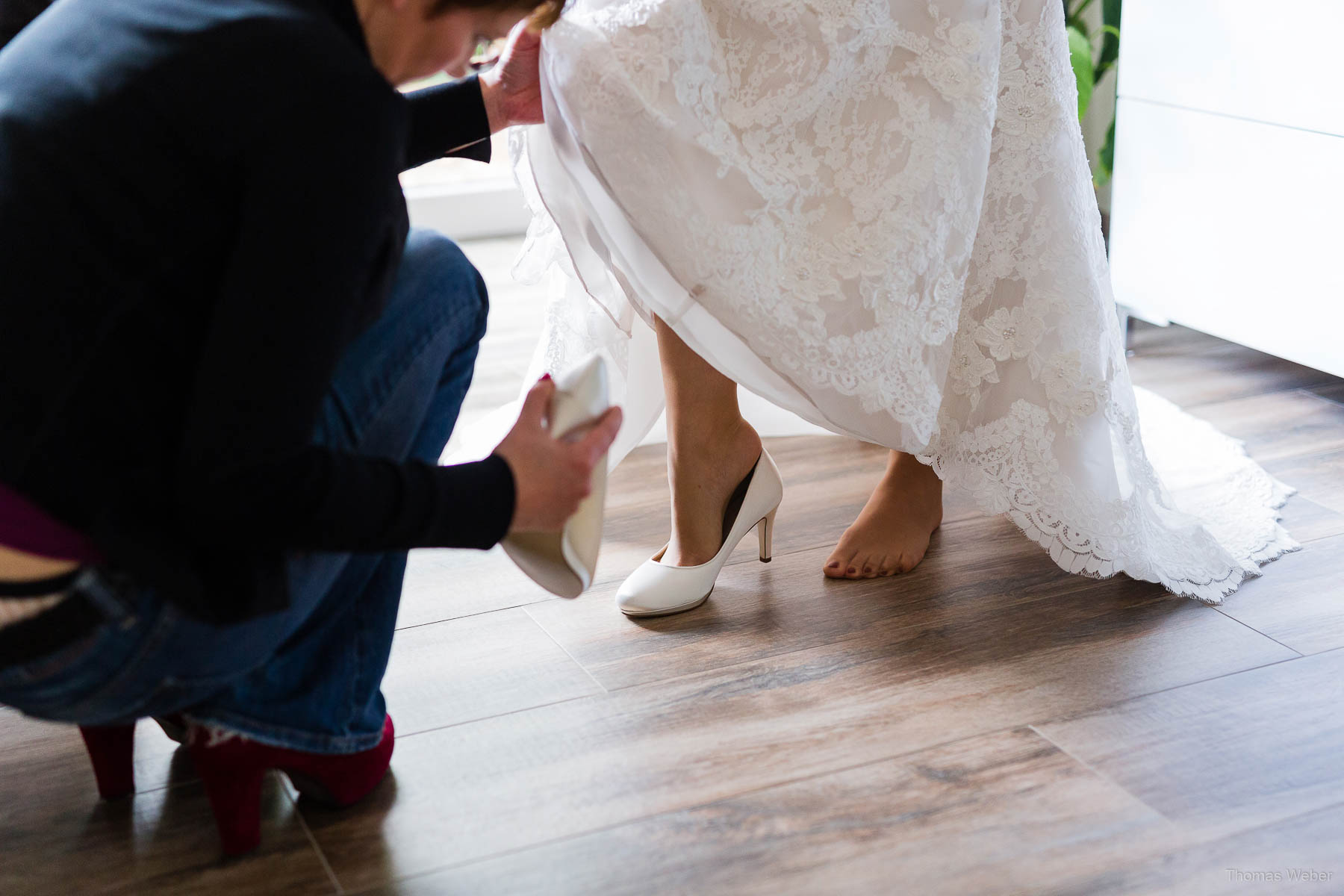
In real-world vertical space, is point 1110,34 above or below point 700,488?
above

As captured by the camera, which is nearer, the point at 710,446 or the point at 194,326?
the point at 194,326

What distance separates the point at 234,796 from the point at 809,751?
46cm

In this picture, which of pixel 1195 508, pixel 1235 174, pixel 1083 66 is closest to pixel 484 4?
pixel 1195 508

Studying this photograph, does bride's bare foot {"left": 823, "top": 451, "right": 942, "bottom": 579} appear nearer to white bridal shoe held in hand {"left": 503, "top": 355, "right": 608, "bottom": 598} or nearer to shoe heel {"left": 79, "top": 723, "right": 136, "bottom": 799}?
white bridal shoe held in hand {"left": 503, "top": 355, "right": 608, "bottom": 598}

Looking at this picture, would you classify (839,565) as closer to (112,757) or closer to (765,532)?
(765,532)

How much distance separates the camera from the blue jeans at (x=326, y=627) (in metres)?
0.75

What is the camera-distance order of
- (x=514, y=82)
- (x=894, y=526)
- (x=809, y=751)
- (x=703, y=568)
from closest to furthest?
(x=809, y=751) → (x=514, y=82) → (x=703, y=568) → (x=894, y=526)

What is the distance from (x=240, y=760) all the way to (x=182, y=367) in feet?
1.17

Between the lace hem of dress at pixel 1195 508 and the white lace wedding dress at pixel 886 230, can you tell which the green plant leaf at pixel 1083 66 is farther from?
the white lace wedding dress at pixel 886 230

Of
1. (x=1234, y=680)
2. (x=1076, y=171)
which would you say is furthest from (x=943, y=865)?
(x=1076, y=171)

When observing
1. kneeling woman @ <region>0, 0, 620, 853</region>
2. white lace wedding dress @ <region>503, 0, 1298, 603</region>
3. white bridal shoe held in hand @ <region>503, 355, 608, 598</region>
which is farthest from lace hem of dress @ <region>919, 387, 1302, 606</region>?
kneeling woman @ <region>0, 0, 620, 853</region>

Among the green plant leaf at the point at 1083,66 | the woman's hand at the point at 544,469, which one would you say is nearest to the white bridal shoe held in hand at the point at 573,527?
the woman's hand at the point at 544,469

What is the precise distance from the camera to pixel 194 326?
676 millimetres

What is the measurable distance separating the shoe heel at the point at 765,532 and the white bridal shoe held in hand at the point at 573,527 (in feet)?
1.54
